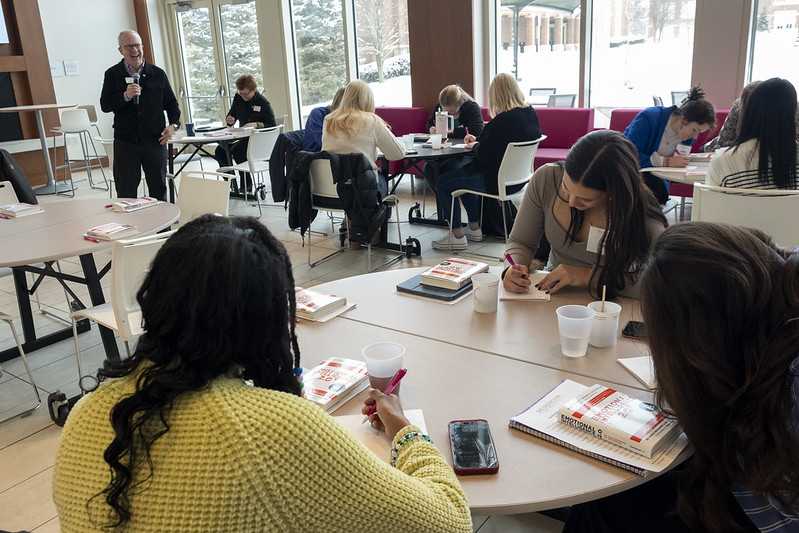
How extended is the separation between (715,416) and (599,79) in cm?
641

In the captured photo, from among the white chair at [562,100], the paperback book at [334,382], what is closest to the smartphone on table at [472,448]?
the paperback book at [334,382]

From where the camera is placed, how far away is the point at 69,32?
29.8ft

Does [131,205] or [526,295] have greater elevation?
[131,205]

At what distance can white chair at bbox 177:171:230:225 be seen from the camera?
338 centimetres

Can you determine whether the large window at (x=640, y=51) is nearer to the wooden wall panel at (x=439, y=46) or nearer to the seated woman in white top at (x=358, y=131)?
the wooden wall panel at (x=439, y=46)

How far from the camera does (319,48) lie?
8977 mm

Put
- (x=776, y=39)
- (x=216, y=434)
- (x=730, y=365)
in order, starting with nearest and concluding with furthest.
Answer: (x=216, y=434), (x=730, y=365), (x=776, y=39)

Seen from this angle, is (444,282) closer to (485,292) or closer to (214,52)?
(485,292)

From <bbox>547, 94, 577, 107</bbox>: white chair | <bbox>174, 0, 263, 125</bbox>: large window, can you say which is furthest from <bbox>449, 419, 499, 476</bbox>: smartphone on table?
<bbox>174, 0, 263, 125</bbox>: large window

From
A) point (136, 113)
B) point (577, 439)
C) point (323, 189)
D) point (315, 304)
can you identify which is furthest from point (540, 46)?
point (577, 439)

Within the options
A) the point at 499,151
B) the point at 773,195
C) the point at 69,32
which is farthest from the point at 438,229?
the point at 69,32

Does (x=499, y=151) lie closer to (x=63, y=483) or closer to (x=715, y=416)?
(x=715, y=416)

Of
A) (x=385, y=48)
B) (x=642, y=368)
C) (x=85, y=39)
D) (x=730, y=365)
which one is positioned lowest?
(x=642, y=368)

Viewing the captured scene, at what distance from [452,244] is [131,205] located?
7.93 feet
